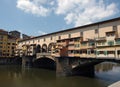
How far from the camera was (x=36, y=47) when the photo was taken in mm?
73000

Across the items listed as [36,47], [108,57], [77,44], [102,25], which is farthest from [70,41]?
[36,47]

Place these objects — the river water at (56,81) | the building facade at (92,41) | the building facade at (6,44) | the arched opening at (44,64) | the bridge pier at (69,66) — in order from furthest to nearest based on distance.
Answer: the building facade at (6,44)
the arched opening at (44,64)
the bridge pier at (69,66)
the river water at (56,81)
the building facade at (92,41)

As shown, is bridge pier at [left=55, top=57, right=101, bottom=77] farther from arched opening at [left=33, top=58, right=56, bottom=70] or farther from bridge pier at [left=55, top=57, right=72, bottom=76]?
arched opening at [left=33, top=58, right=56, bottom=70]

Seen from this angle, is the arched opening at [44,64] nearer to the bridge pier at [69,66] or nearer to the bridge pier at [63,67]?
the bridge pier at [63,67]

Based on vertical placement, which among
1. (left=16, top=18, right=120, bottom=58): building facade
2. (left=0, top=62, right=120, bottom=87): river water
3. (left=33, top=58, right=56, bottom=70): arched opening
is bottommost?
(left=0, top=62, right=120, bottom=87): river water

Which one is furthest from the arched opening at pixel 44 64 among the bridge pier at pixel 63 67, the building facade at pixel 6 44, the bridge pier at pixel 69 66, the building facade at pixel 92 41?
the bridge pier at pixel 69 66

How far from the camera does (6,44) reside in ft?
322

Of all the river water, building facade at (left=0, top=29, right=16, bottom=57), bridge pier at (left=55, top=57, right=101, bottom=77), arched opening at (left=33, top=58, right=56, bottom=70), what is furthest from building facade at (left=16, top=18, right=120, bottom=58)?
building facade at (left=0, top=29, right=16, bottom=57)

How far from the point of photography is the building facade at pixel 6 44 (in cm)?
9563

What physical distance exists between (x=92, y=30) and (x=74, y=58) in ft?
30.7

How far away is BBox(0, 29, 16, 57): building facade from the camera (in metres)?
95.6

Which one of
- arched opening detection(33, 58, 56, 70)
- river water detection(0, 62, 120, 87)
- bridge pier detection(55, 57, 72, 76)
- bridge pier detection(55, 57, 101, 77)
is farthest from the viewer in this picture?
arched opening detection(33, 58, 56, 70)

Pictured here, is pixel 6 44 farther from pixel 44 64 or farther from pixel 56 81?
pixel 56 81

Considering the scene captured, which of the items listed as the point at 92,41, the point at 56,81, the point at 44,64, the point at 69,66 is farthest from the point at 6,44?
the point at 92,41
